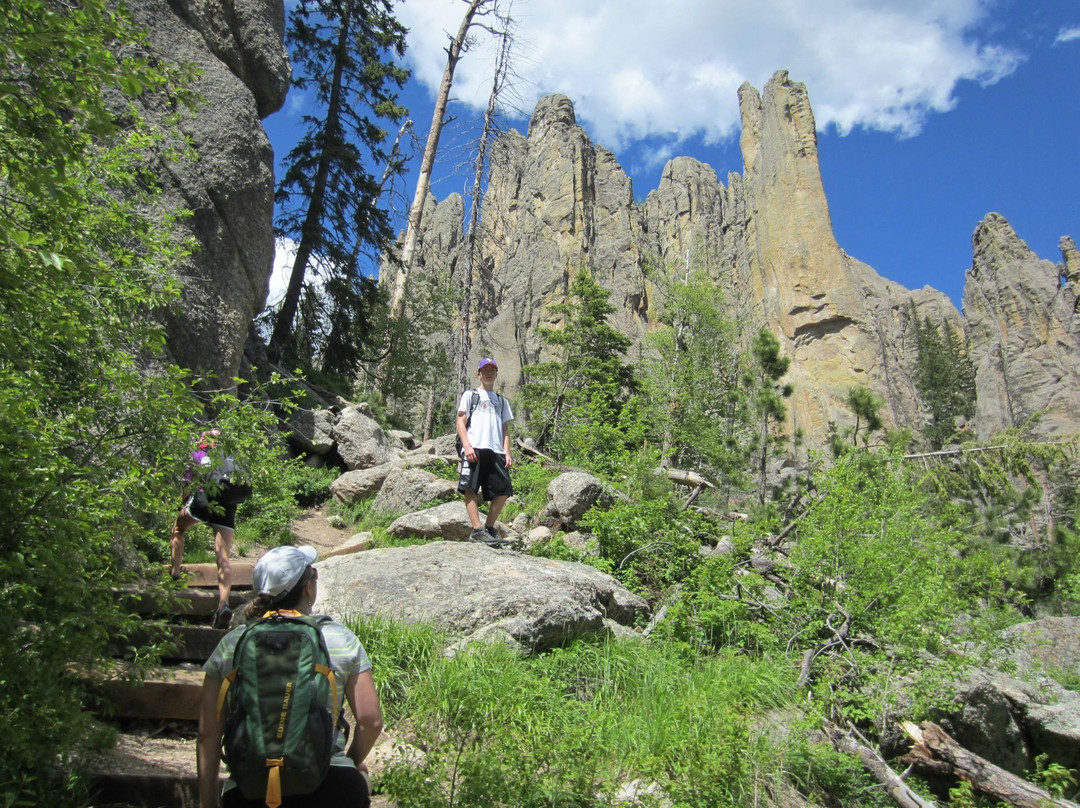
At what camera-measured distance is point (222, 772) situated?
10.6 feet

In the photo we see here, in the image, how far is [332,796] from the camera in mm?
2121

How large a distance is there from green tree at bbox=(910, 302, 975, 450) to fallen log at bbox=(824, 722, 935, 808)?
168ft

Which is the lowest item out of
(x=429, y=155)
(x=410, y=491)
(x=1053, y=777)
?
(x=1053, y=777)

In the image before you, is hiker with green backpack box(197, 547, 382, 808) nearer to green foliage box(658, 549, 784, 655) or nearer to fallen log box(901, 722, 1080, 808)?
green foliage box(658, 549, 784, 655)

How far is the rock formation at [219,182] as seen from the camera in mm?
8203

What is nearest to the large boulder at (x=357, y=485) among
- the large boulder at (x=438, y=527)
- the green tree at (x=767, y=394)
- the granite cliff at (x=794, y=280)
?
the large boulder at (x=438, y=527)

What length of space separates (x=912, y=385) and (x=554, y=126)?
122 feet

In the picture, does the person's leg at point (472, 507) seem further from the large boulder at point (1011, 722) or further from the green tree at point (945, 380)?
the green tree at point (945, 380)

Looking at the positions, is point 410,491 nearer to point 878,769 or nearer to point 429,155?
point 878,769

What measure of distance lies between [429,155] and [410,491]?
10.2 meters

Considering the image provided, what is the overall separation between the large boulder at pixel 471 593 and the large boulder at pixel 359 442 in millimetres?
5620

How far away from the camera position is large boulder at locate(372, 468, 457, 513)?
28.3 ft

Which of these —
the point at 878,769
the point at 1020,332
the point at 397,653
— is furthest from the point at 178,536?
the point at 1020,332

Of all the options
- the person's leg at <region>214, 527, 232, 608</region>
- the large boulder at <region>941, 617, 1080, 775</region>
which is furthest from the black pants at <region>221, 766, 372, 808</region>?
the large boulder at <region>941, 617, 1080, 775</region>
